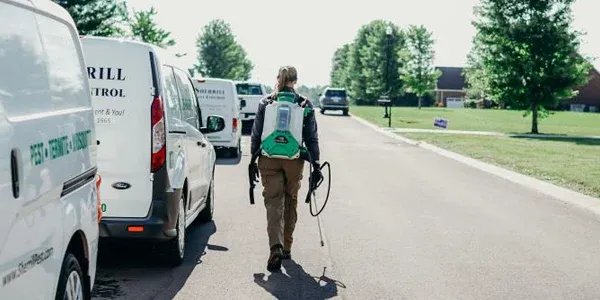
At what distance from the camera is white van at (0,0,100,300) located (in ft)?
11.2

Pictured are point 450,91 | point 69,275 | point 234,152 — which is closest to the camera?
point 69,275

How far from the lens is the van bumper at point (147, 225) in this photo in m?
6.92

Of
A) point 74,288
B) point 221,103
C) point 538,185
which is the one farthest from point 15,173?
point 221,103

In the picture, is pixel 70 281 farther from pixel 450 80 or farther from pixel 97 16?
pixel 450 80

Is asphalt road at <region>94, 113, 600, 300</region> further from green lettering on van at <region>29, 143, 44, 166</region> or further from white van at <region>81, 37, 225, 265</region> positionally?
green lettering on van at <region>29, 143, 44, 166</region>

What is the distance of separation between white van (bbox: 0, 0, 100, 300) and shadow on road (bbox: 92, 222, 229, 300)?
1596mm

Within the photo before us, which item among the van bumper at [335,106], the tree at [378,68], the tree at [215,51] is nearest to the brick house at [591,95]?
the tree at [378,68]

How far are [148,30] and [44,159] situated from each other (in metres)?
64.5

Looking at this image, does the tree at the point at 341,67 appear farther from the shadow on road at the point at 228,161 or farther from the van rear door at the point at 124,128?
the van rear door at the point at 124,128

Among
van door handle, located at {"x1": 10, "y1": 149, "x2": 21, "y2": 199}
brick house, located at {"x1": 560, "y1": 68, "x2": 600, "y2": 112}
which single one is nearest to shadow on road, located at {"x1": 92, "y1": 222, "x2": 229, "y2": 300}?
van door handle, located at {"x1": 10, "y1": 149, "x2": 21, "y2": 199}

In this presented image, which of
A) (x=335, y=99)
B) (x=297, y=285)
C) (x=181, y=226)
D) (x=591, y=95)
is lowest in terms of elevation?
(x=591, y=95)

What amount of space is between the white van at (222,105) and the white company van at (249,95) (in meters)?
12.0

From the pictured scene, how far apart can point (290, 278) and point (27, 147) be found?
396 centimetres

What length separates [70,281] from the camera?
4375mm
